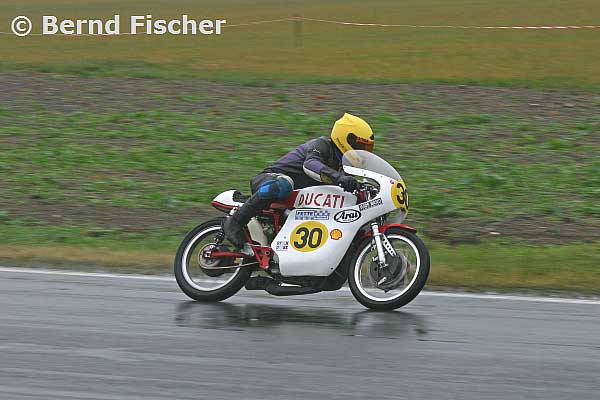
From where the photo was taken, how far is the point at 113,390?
23.4 ft

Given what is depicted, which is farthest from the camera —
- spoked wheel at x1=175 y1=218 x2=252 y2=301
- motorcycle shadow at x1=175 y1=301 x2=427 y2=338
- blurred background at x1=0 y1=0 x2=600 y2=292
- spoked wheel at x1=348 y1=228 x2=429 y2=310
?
blurred background at x1=0 y1=0 x2=600 y2=292

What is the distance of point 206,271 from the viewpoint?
408 inches

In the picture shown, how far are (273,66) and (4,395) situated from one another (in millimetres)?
23591

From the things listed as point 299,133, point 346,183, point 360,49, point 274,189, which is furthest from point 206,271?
point 360,49

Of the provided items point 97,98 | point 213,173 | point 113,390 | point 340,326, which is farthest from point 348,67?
point 113,390

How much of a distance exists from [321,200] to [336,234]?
0.34 metres

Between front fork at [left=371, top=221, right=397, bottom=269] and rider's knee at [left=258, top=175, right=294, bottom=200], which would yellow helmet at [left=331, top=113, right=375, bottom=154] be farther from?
front fork at [left=371, top=221, right=397, bottom=269]

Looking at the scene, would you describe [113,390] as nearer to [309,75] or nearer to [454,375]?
[454,375]

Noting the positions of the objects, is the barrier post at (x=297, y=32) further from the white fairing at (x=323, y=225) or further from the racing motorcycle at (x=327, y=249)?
the white fairing at (x=323, y=225)

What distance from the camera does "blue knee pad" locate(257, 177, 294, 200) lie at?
10.1 m

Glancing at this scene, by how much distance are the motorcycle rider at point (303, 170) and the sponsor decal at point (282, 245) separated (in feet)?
1.03

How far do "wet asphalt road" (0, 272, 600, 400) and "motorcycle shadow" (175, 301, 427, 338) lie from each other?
0.02m

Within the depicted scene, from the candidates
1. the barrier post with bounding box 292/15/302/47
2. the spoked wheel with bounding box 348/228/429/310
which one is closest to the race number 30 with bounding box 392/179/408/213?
the spoked wheel with bounding box 348/228/429/310

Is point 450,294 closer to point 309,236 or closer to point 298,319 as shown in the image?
point 309,236
